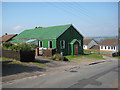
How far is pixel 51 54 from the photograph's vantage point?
21859 mm

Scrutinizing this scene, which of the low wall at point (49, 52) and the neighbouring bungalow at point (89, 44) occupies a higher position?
the neighbouring bungalow at point (89, 44)

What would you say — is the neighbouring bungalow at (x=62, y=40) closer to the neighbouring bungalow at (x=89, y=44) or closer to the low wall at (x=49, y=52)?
the low wall at (x=49, y=52)

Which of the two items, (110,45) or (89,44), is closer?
(110,45)

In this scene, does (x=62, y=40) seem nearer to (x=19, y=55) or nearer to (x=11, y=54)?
(x=11, y=54)

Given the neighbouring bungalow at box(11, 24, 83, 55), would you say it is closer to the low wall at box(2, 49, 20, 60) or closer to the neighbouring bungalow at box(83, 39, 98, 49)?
the low wall at box(2, 49, 20, 60)

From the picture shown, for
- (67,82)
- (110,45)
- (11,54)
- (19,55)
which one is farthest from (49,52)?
(110,45)

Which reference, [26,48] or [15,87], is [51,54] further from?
[15,87]

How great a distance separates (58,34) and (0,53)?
11.4 meters

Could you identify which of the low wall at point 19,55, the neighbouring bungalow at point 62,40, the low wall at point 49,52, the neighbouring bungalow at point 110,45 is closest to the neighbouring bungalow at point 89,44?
the neighbouring bungalow at point 110,45

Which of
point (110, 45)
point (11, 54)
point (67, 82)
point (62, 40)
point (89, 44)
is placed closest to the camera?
point (67, 82)

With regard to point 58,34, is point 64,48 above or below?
below

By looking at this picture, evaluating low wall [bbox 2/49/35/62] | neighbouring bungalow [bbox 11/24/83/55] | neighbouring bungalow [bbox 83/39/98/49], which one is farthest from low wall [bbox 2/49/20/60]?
neighbouring bungalow [bbox 83/39/98/49]

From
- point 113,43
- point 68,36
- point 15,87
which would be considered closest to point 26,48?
point 15,87

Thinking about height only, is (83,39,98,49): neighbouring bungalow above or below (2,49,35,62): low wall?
above
